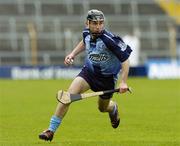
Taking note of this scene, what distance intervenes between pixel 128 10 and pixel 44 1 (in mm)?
4927

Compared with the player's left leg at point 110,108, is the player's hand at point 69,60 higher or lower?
higher

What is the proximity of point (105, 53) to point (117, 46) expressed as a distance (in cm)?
28

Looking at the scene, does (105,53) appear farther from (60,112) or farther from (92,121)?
(92,121)

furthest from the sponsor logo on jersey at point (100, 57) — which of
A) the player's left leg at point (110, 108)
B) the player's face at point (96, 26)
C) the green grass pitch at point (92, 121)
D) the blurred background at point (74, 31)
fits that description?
the blurred background at point (74, 31)

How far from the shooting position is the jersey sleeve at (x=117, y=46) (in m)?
10.6

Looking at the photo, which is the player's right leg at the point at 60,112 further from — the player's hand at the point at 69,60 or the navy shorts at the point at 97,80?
the player's hand at the point at 69,60

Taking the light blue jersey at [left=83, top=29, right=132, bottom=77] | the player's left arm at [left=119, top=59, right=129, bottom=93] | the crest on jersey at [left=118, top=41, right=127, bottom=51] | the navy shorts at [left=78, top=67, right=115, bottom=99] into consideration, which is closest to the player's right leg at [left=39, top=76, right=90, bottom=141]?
the navy shorts at [left=78, top=67, right=115, bottom=99]

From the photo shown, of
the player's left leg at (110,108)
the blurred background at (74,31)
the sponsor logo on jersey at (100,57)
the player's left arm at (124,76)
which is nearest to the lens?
the player's left arm at (124,76)

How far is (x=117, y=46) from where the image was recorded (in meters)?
10.6

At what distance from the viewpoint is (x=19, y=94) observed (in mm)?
23875

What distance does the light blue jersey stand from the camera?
10.6 metres

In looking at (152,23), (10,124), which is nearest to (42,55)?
(152,23)

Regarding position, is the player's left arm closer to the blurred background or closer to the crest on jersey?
the crest on jersey

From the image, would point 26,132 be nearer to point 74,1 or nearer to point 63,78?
point 63,78
